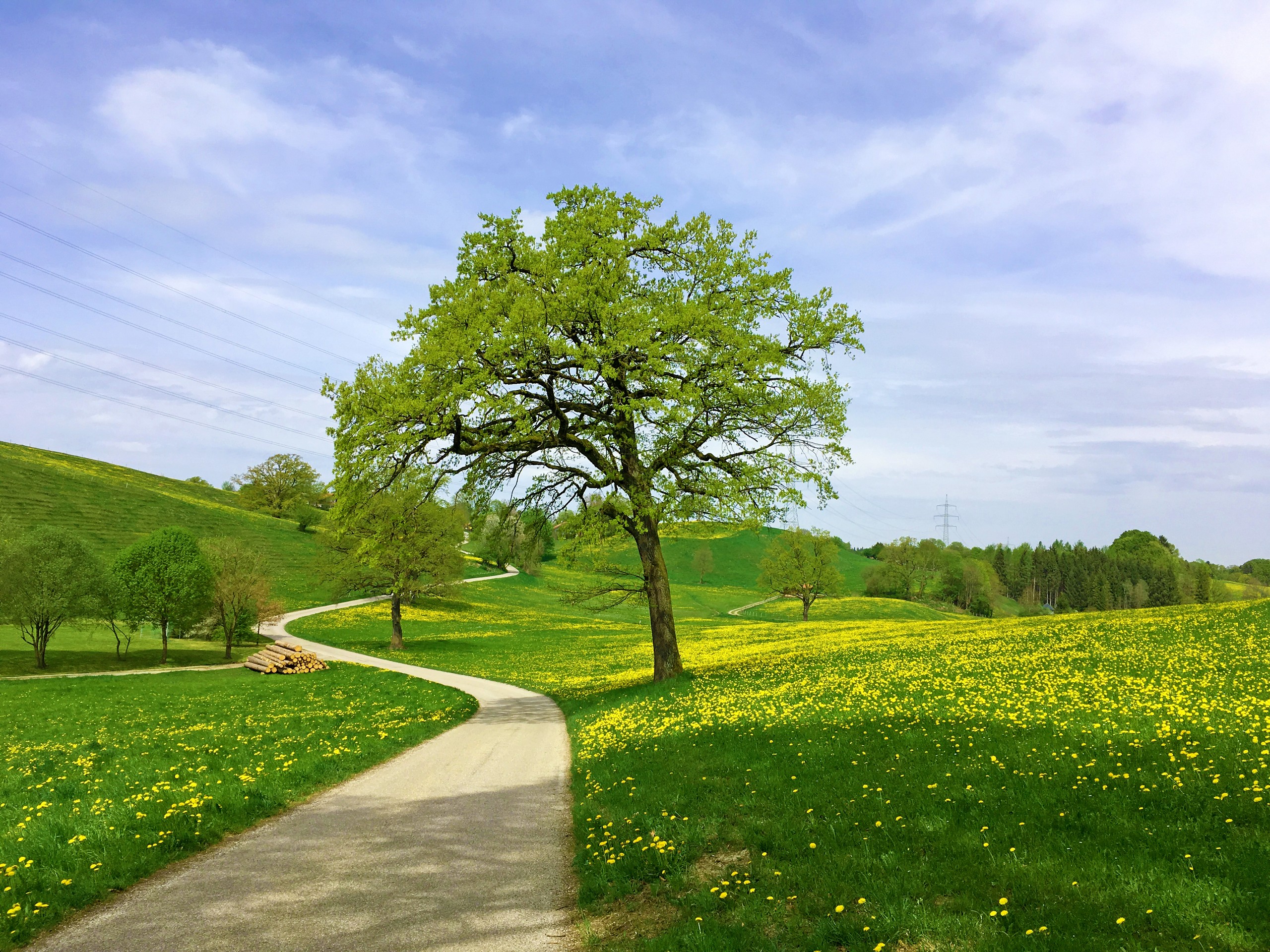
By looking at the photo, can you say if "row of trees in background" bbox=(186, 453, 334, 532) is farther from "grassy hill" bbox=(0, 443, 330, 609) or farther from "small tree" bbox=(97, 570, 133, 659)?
"small tree" bbox=(97, 570, 133, 659)

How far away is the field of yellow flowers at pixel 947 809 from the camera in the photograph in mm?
6148

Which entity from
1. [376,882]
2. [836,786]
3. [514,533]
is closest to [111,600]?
[514,533]

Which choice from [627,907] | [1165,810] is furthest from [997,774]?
[627,907]

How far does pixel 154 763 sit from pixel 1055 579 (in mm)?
219183

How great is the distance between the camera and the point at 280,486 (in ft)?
457

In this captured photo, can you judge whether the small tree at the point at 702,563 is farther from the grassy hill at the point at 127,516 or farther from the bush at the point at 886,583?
the grassy hill at the point at 127,516

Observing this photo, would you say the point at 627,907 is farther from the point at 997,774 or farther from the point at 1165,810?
the point at 1165,810

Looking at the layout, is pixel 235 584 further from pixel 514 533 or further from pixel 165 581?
pixel 514 533

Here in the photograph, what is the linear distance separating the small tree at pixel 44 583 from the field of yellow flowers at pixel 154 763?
405 inches

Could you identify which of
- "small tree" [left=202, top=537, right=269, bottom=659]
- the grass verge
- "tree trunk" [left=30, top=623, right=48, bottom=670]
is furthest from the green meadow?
"small tree" [left=202, top=537, right=269, bottom=659]

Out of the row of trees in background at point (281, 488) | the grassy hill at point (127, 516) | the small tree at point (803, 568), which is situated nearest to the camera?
the grassy hill at point (127, 516)

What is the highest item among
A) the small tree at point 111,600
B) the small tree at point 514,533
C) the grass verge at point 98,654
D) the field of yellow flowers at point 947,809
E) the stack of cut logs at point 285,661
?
the small tree at point 514,533

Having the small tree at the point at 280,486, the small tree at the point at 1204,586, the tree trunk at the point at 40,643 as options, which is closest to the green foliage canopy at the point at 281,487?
the small tree at the point at 280,486

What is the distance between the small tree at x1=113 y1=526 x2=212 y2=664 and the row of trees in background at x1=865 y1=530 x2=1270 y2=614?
128340mm
